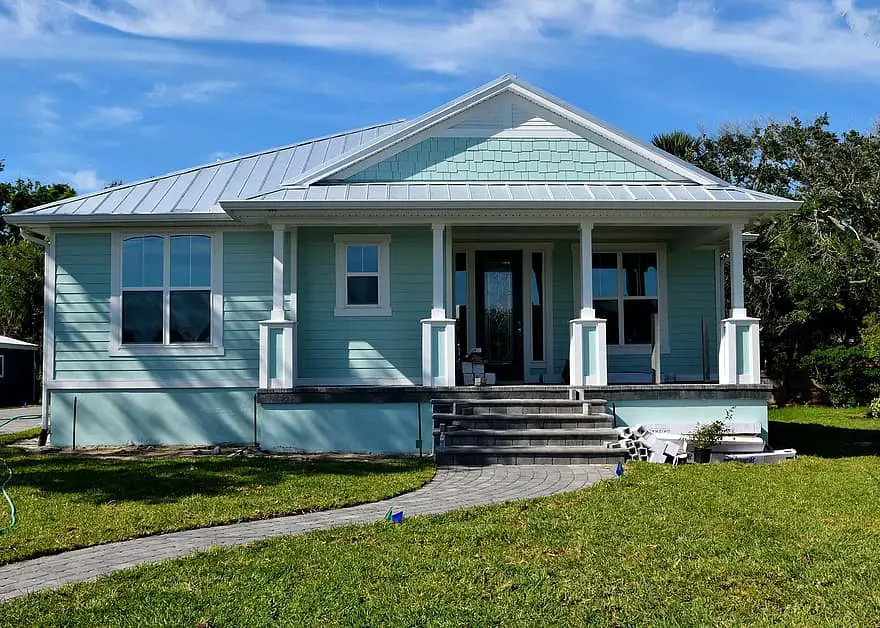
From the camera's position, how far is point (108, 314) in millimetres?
12641

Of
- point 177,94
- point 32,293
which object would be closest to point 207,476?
point 177,94

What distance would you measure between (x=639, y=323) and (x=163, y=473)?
810cm

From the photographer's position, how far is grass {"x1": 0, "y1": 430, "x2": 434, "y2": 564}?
259 inches

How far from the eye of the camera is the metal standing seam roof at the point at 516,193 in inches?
457

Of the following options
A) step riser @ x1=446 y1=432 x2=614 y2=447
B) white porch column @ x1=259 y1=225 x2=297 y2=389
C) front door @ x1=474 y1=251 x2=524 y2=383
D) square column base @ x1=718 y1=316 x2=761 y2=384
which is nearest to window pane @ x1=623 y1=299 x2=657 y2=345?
front door @ x1=474 y1=251 x2=524 y2=383

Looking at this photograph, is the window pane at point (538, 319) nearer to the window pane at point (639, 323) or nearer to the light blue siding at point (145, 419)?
the window pane at point (639, 323)

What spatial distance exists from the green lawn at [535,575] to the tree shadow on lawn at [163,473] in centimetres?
258

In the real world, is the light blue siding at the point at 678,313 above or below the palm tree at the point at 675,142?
below

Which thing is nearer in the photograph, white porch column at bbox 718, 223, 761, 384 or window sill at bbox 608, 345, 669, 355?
white porch column at bbox 718, 223, 761, 384

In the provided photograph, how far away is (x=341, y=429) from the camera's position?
37.3 feet

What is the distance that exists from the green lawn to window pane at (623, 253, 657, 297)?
696 centimetres

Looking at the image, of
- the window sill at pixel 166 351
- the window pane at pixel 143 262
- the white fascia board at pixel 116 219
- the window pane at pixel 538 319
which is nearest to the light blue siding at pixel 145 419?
the window sill at pixel 166 351

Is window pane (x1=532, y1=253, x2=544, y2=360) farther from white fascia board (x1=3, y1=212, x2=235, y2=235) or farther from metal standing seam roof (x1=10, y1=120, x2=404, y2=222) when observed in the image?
white fascia board (x1=3, y1=212, x2=235, y2=235)

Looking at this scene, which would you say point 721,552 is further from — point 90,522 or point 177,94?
point 177,94
